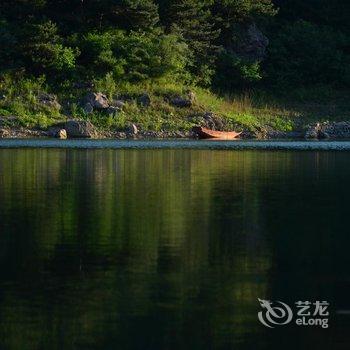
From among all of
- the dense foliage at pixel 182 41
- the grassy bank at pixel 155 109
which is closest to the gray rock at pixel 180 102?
the grassy bank at pixel 155 109

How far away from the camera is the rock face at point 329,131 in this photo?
66812 millimetres

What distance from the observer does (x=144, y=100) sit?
6400 cm

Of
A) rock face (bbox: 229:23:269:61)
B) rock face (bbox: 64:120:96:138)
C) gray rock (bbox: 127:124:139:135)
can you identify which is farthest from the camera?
rock face (bbox: 229:23:269:61)

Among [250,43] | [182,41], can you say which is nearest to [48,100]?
[182,41]

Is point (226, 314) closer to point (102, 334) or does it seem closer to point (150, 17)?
point (102, 334)

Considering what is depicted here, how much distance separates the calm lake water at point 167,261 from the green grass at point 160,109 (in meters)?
31.9

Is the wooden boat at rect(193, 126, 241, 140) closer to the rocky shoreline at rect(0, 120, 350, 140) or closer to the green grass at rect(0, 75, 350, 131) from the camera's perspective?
the rocky shoreline at rect(0, 120, 350, 140)

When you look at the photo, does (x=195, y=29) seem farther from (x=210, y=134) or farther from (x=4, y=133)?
(x=4, y=133)

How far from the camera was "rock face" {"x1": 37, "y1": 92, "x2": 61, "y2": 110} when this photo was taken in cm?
6125

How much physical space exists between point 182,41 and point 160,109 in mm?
9015

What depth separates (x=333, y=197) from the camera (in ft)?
79.7

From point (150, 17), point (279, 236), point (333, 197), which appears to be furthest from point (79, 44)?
point (279, 236)

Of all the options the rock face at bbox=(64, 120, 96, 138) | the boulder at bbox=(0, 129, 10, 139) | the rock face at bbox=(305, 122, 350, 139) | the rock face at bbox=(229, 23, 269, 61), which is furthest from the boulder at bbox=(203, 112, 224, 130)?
the rock face at bbox=(229, 23, 269, 61)

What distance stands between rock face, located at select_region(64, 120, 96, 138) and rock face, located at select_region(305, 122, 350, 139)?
14.5 m
